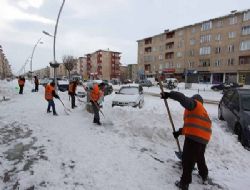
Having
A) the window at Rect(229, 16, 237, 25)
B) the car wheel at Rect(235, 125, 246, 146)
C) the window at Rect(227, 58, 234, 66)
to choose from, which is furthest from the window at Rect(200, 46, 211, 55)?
the car wheel at Rect(235, 125, 246, 146)

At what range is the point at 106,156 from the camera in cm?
596

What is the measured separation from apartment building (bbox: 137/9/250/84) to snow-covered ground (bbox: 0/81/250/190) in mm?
35796

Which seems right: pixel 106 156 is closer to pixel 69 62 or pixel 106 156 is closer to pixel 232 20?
pixel 232 20

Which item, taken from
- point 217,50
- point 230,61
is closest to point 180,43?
point 217,50

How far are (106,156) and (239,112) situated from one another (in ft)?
16.5

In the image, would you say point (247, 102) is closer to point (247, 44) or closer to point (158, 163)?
point (158, 163)

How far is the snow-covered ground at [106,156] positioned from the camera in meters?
4.74

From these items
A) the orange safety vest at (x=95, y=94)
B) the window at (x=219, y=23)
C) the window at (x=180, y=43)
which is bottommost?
the orange safety vest at (x=95, y=94)

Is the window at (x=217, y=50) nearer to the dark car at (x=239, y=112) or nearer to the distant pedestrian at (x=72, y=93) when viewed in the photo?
the dark car at (x=239, y=112)

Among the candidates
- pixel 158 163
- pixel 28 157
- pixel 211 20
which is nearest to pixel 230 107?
pixel 158 163

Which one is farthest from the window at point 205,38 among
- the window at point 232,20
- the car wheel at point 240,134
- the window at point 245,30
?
the car wheel at point 240,134

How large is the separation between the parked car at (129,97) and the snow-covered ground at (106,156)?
392 cm

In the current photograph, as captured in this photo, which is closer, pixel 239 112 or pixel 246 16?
pixel 239 112

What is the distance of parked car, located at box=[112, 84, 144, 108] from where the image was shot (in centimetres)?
1369
